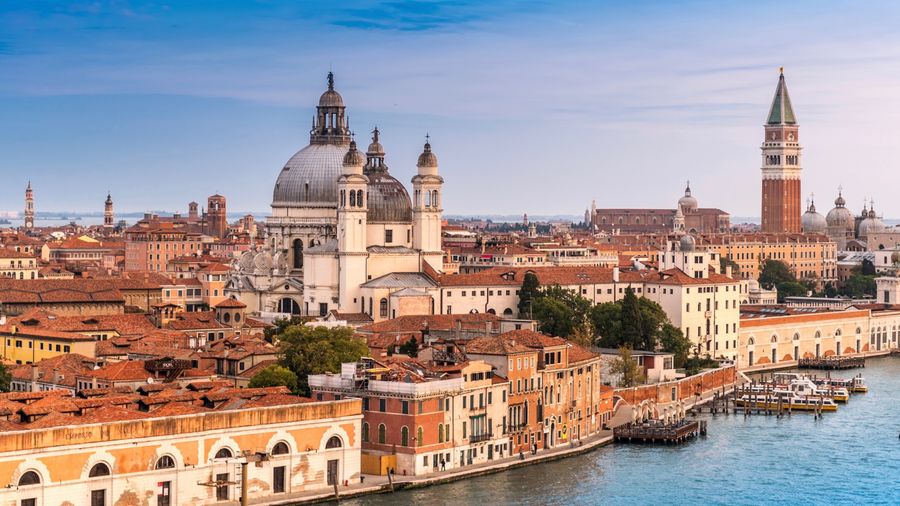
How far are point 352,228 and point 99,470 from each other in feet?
52.3

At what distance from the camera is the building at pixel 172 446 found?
16.3 meters

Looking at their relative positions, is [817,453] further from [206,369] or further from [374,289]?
[374,289]

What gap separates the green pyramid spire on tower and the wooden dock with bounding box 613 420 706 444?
39646 millimetres

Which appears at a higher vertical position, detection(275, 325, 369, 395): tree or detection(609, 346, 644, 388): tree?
detection(275, 325, 369, 395): tree

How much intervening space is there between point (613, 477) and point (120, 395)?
5585 mm

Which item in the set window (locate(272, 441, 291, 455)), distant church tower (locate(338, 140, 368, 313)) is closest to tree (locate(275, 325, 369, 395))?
window (locate(272, 441, 291, 455))

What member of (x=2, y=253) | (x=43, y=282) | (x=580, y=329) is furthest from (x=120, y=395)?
(x=2, y=253)

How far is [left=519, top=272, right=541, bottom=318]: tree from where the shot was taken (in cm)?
3238

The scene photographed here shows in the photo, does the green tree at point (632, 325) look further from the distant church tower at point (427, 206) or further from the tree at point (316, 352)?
the tree at point (316, 352)

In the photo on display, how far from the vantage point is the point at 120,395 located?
18953 millimetres

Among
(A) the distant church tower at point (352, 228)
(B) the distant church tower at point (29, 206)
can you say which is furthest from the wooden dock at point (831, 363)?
(B) the distant church tower at point (29, 206)

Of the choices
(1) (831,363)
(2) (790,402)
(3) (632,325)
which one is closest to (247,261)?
(3) (632,325)

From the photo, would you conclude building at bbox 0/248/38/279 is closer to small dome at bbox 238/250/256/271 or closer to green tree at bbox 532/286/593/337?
small dome at bbox 238/250/256/271

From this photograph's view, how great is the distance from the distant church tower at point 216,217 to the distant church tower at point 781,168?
21.8 meters
